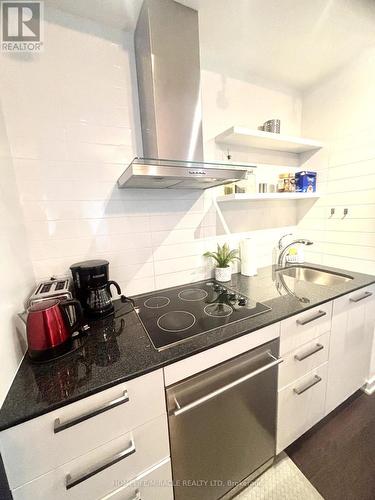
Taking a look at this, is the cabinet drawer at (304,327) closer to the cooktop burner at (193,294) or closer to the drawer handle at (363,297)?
the drawer handle at (363,297)

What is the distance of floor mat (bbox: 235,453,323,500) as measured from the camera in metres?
0.97

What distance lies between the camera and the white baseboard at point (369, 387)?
4.86ft

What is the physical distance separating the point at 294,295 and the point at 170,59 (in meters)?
1.37

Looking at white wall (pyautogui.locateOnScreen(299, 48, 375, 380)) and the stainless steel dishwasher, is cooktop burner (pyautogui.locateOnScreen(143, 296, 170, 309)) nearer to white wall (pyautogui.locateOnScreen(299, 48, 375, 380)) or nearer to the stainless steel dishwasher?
the stainless steel dishwasher

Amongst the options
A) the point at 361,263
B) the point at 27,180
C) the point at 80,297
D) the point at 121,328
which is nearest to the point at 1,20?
the point at 27,180

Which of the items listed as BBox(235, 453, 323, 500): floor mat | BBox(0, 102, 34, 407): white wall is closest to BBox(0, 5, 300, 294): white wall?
BBox(0, 102, 34, 407): white wall

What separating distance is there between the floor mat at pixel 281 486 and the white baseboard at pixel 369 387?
86cm

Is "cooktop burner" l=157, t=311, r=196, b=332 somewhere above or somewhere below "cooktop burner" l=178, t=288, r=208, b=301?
below

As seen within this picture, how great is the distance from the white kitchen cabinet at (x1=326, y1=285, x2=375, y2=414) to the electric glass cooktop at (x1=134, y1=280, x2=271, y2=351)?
22.3 inches

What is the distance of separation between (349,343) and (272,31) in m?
1.90

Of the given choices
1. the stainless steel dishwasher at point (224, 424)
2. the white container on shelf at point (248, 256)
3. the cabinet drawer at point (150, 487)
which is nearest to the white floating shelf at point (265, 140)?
the white container on shelf at point (248, 256)

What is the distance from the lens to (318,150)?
1644 mm

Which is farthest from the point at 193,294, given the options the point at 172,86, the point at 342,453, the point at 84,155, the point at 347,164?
the point at 347,164

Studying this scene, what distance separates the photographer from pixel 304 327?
1.03m
